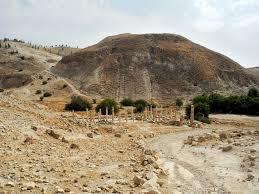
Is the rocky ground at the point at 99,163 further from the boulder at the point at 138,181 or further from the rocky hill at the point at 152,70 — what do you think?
the rocky hill at the point at 152,70

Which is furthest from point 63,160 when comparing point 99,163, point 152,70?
point 152,70

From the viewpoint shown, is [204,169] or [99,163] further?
[204,169]

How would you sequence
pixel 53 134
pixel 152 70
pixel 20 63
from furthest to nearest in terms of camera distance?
pixel 20 63 → pixel 152 70 → pixel 53 134

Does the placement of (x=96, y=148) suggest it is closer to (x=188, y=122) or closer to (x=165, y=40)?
(x=188, y=122)

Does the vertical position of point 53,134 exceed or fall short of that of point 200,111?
it falls short

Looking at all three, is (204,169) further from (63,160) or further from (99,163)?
(63,160)

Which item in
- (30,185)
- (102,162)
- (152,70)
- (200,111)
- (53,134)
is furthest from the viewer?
(152,70)

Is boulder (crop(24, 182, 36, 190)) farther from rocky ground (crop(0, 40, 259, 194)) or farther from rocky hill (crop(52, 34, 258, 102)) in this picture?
rocky hill (crop(52, 34, 258, 102))

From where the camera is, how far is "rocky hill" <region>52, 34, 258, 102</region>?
89.6 metres

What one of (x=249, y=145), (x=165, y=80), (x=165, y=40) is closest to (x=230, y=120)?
(x=249, y=145)

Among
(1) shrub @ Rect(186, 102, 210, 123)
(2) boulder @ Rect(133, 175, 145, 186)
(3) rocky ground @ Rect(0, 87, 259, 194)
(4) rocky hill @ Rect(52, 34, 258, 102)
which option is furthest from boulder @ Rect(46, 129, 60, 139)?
(4) rocky hill @ Rect(52, 34, 258, 102)

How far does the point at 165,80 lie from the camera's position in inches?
3693

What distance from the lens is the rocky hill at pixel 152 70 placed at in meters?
89.6

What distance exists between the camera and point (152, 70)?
97.6m
